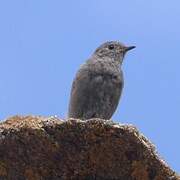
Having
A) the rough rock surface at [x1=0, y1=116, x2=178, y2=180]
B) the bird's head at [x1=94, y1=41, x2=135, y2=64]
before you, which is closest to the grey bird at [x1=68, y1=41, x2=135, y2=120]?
the bird's head at [x1=94, y1=41, x2=135, y2=64]

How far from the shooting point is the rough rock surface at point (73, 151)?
366 cm

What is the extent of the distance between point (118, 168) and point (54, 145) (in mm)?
442

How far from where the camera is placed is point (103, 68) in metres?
9.48

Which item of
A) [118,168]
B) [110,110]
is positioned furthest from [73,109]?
[118,168]

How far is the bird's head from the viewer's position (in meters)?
10.4

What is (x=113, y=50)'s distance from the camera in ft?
35.8

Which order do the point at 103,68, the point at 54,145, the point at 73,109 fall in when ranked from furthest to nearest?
the point at 103,68 < the point at 73,109 < the point at 54,145

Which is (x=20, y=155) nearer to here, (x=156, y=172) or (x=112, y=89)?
(x=156, y=172)

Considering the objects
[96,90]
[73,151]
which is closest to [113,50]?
[96,90]

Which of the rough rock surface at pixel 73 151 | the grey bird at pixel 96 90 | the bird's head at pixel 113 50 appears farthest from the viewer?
the bird's head at pixel 113 50

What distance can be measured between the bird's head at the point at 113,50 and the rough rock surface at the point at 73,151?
652 centimetres

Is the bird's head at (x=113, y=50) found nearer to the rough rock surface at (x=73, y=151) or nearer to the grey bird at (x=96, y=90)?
the grey bird at (x=96, y=90)

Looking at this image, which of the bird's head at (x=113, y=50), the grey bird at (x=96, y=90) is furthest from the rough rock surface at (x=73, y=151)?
the bird's head at (x=113, y=50)

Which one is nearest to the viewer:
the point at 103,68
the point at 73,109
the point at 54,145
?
the point at 54,145
